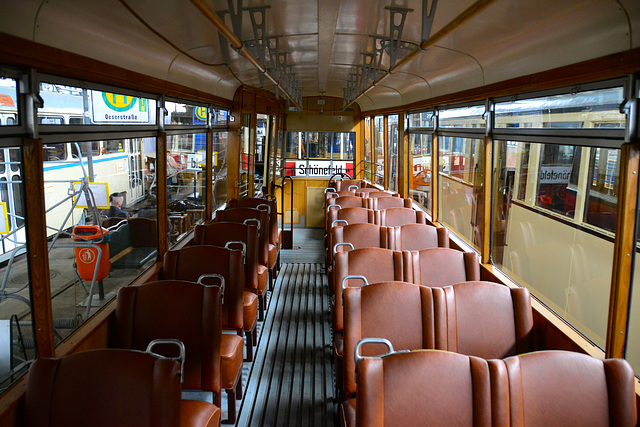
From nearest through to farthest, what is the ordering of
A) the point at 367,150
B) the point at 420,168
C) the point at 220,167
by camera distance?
1. the point at 220,167
2. the point at 420,168
3. the point at 367,150

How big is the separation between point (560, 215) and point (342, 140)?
8880 millimetres

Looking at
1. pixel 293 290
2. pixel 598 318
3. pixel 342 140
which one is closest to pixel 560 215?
pixel 598 318

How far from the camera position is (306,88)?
10562 mm

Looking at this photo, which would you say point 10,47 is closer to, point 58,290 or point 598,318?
point 58,290

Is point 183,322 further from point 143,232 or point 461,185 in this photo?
point 461,185

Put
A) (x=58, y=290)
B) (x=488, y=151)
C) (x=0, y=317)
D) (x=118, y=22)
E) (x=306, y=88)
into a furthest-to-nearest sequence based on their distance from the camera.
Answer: (x=306, y=88) → (x=488, y=151) → (x=58, y=290) → (x=118, y=22) → (x=0, y=317)

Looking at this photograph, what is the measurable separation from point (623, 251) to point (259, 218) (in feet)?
12.1

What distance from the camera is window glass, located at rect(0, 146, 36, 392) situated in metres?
2.45

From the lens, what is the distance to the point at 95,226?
12.7 feet

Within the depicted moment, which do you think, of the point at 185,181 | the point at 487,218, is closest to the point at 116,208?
the point at 185,181

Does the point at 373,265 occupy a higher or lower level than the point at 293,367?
higher

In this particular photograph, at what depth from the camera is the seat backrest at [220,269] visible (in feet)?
11.6

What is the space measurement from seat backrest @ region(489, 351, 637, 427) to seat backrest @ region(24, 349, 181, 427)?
123 centimetres

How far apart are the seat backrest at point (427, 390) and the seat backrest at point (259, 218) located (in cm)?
362
